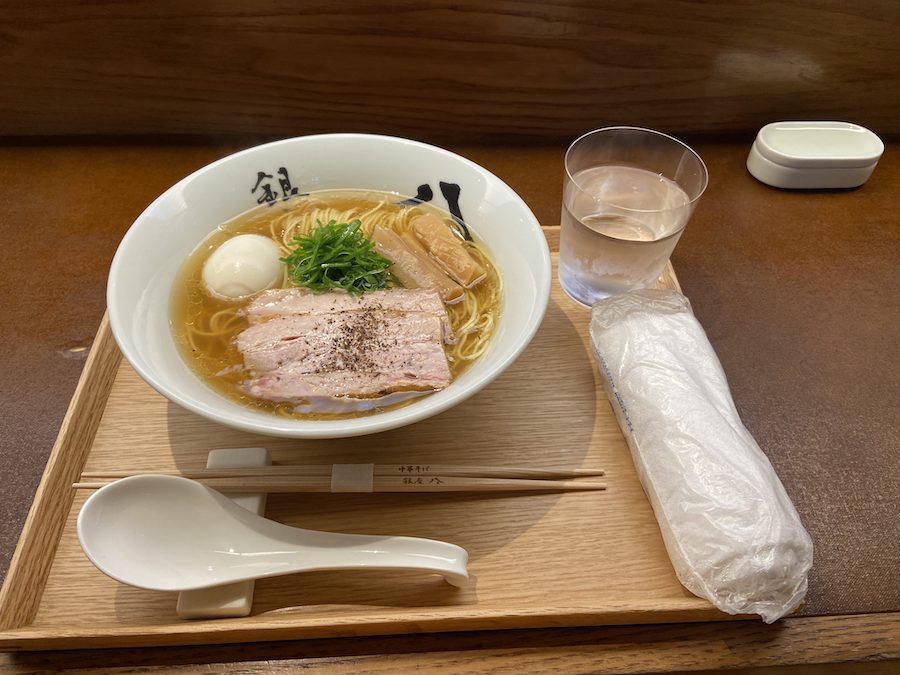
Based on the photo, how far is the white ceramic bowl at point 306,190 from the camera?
1058 millimetres

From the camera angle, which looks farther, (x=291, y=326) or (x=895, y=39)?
(x=895, y=39)

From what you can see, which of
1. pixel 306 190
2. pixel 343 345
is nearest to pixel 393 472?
pixel 343 345

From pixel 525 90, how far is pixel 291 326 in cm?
122

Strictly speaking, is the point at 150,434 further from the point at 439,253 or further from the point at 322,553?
the point at 439,253

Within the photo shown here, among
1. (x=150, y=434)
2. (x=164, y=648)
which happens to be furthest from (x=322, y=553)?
(x=150, y=434)

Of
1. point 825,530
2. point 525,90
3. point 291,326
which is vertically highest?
point 525,90

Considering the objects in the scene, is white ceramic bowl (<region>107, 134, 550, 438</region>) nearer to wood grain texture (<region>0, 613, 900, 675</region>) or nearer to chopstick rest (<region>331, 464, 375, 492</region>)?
chopstick rest (<region>331, 464, 375, 492</region>)

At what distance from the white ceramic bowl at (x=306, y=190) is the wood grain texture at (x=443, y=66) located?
0.54 m

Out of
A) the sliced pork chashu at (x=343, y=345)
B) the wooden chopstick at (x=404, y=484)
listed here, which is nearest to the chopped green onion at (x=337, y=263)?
the sliced pork chashu at (x=343, y=345)

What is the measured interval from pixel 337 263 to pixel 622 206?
773 millimetres

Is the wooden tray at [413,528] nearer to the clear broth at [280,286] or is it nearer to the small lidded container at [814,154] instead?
the clear broth at [280,286]

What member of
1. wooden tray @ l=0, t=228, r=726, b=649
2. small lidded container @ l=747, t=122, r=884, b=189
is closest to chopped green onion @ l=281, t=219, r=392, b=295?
wooden tray @ l=0, t=228, r=726, b=649

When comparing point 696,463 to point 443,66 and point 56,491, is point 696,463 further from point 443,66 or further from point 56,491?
point 443,66

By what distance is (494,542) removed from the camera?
3.75ft
